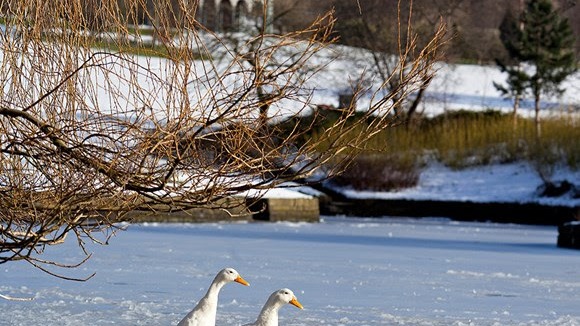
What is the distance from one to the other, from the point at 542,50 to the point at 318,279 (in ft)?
74.6

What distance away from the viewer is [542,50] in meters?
33.7

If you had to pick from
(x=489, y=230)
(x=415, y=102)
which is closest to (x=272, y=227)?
(x=489, y=230)

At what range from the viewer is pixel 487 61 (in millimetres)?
46594

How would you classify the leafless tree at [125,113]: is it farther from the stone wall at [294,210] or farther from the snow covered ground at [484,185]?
the snow covered ground at [484,185]

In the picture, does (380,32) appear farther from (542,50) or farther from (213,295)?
(213,295)

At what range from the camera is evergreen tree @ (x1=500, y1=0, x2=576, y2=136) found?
109 feet

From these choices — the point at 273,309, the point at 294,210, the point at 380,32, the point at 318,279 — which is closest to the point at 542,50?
the point at 380,32

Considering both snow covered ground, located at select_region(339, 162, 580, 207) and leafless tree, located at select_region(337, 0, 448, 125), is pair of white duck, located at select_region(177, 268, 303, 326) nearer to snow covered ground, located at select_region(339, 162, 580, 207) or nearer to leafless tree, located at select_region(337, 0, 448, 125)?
snow covered ground, located at select_region(339, 162, 580, 207)

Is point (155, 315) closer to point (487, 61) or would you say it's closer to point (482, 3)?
point (487, 61)

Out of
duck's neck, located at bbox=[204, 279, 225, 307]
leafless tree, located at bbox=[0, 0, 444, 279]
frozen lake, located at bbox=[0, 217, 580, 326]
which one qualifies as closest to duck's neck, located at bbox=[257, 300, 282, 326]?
duck's neck, located at bbox=[204, 279, 225, 307]

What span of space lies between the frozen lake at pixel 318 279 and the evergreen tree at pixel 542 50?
48.3 ft

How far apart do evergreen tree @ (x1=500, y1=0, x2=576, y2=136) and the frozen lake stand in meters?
14.7

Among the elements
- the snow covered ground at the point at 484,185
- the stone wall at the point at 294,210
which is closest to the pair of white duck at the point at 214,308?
the stone wall at the point at 294,210

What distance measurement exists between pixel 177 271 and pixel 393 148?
1645 cm
